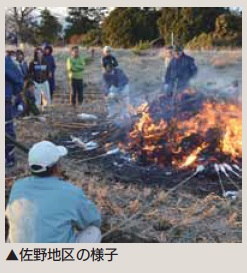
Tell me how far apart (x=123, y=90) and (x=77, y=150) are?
268 centimetres

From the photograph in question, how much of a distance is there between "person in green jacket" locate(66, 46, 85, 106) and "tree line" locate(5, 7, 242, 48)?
10.3ft

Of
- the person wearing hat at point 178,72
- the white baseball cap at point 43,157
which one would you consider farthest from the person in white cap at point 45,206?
the person wearing hat at point 178,72

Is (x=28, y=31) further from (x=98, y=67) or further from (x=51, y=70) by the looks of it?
(x=51, y=70)

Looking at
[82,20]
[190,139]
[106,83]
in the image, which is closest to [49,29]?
[82,20]

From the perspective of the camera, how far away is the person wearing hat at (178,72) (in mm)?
9664

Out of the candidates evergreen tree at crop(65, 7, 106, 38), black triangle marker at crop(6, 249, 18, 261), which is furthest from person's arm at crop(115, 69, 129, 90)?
black triangle marker at crop(6, 249, 18, 261)

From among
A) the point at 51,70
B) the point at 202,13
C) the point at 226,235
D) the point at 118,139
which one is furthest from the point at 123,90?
the point at 202,13

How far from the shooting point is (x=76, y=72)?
34.3ft

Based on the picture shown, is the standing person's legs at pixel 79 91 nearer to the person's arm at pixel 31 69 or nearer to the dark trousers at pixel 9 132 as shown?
the person's arm at pixel 31 69

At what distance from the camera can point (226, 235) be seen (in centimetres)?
568

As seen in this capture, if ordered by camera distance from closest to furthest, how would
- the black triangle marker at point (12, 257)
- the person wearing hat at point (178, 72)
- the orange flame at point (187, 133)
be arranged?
the black triangle marker at point (12, 257) → the orange flame at point (187, 133) → the person wearing hat at point (178, 72)

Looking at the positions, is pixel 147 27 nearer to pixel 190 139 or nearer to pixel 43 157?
pixel 190 139

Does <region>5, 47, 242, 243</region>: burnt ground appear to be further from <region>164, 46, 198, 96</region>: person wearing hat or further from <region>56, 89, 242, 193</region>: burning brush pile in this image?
<region>164, 46, 198, 96</region>: person wearing hat

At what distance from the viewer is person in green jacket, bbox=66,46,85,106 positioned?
1039cm
